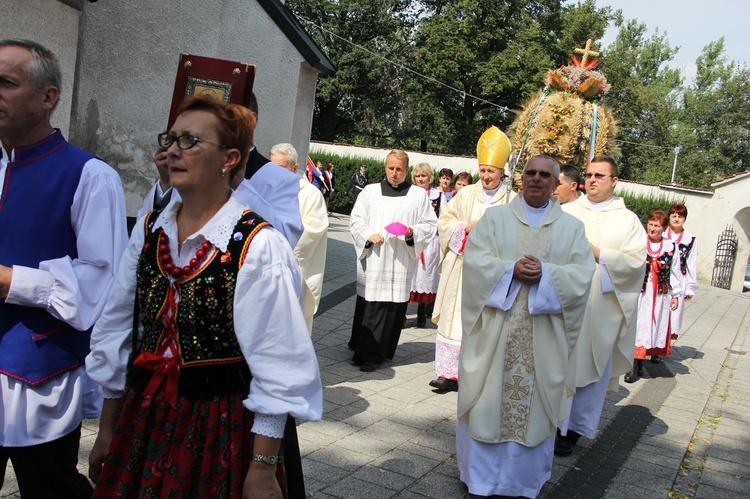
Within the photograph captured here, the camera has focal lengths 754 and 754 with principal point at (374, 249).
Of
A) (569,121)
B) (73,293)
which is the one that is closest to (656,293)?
(569,121)

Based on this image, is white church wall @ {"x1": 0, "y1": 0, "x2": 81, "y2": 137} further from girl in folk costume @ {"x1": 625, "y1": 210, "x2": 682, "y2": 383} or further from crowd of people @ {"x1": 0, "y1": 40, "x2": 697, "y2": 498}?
girl in folk costume @ {"x1": 625, "y1": 210, "x2": 682, "y2": 383}

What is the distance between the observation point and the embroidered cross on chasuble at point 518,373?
4445 millimetres

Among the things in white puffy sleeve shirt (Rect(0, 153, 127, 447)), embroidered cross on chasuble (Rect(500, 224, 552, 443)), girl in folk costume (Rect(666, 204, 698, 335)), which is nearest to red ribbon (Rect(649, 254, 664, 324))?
girl in folk costume (Rect(666, 204, 698, 335))

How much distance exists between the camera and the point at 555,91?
725 cm

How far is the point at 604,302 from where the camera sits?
19.7 ft

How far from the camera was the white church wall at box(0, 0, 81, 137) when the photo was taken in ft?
17.7

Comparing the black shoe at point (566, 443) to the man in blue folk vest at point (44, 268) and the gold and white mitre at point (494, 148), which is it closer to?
the gold and white mitre at point (494, 148)

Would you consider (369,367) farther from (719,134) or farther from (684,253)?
(719,134)

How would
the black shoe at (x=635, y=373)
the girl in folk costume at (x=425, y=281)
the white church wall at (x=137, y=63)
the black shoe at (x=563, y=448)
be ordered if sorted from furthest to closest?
the girl in folk costume at (x=425, y=281)
the black shoe at (x=635, y=373)
the white church wall at (x=137, y=63)
the black shoe at (x=563, y=448)

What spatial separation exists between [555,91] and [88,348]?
18.2ft

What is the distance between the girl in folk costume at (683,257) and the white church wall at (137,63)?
6086mm

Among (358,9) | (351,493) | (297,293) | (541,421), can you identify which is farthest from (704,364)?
(358,9)

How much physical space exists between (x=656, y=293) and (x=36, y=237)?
8032 millimetres

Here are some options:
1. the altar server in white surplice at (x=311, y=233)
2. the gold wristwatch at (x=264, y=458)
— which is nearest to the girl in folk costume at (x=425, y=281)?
the altar server in white surplice at (x=311, y=233)
